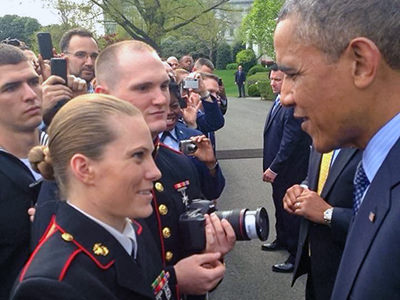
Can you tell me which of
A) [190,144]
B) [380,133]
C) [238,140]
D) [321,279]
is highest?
[380,133]

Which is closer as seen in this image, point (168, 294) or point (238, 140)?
point (168, 294)

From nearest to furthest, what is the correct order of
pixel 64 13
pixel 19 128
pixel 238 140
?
pixel 19 128 → pixel 238 140 → pixel 64 13

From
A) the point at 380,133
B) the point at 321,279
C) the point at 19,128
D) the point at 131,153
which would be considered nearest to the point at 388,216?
the point at 380,133

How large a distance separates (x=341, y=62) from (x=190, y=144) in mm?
1414

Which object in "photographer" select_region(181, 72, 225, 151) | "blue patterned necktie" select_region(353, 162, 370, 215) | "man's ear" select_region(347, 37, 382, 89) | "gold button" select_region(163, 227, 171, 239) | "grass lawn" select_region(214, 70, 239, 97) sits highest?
"man's ear" select_region(347, 37, 382, 89)

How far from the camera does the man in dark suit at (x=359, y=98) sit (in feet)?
4.23

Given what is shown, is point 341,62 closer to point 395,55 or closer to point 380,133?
point 395,55

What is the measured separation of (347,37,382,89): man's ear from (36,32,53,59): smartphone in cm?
201

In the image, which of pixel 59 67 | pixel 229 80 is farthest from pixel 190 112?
pixel 229 80

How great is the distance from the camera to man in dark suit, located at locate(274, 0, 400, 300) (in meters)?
1.29

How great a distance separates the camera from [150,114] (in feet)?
7.22

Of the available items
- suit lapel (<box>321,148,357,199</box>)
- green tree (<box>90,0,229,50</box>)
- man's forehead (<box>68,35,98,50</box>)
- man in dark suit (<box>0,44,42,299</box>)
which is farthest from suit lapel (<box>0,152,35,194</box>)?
Answer: green tree (<box>90,0,229,50</box>)

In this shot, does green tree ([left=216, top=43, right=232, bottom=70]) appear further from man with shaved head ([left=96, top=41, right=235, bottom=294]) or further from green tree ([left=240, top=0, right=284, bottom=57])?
man with shaved head ([left=96, top=41, right=235, bottom=294])

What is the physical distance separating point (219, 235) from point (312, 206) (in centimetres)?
83
